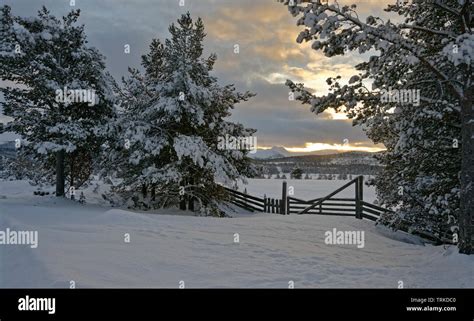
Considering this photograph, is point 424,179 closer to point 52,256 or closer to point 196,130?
point 52,256

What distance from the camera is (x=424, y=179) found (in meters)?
10.6

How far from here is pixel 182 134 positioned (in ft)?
57.9

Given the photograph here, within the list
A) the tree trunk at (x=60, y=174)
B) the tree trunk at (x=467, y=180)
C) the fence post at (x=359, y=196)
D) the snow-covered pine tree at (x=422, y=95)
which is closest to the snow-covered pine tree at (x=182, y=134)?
the tree trunk at (x=60, y=174)

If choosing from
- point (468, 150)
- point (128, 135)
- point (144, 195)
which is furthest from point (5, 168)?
point (468, 150)

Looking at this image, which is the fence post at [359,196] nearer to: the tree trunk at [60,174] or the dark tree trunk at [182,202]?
the dark tree trunk at [182,202]

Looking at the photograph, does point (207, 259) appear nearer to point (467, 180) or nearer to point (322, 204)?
point (467, 180)

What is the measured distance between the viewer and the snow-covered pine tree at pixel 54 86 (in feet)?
56.9

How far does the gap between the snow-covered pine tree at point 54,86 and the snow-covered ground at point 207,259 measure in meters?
7.61

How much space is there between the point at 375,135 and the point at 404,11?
4.52 meters

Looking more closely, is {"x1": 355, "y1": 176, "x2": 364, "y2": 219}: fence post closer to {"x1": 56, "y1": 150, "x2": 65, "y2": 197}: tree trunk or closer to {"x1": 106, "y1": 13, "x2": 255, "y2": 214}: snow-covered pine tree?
{"x1": 106, "y1": 13, "x2": 255, "y2": 214}: snow-covered pine tree

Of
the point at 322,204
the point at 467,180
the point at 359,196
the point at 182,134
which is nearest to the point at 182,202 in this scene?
the point at 182,134

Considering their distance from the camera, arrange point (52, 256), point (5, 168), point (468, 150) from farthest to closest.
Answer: point (5, 168) → point (468, 150) → point (52, 256)

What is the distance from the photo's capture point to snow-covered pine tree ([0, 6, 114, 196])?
56.9 ft

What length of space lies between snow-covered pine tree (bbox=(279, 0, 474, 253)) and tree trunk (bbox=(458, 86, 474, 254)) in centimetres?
2
